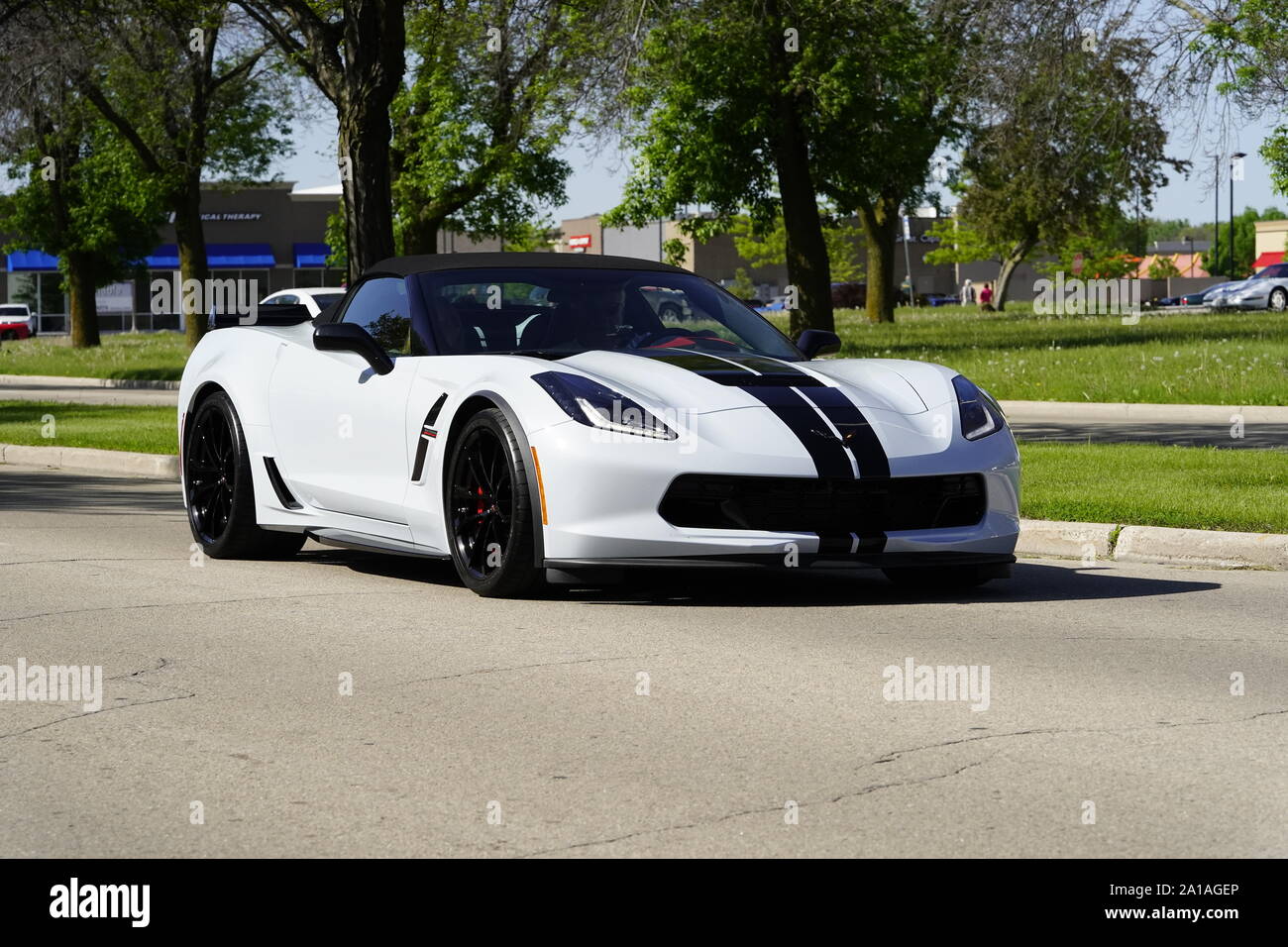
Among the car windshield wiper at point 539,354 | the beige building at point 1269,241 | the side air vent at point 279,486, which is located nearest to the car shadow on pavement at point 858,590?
the car windshield wiper at point 539,354

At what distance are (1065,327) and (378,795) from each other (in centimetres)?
3414

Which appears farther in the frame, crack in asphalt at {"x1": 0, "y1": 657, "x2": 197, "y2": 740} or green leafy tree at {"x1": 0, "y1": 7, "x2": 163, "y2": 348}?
green leafy tree at {"x1": 0, "y1": 7, "x2": 163, "y2": 348}

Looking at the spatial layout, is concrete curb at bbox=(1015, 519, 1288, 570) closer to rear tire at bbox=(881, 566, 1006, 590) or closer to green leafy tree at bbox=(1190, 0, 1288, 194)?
rear tire at bbox=(881, 566, 1006, 590)

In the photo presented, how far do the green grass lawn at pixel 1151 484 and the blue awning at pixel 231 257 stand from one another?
6694cm

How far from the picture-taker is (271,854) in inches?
159

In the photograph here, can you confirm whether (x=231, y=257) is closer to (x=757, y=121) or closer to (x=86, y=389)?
(x=86, y=389)

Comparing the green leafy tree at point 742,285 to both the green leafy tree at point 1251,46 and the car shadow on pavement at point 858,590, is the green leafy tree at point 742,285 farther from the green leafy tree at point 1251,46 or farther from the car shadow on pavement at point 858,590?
the car shadow on pavement at point 858,590

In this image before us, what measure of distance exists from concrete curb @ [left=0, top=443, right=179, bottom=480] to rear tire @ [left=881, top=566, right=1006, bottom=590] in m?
8.36

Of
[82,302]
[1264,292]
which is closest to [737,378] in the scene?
[82,302]

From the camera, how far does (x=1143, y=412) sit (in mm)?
20312

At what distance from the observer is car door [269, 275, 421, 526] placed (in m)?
8.20

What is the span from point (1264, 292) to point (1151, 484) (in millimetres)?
43577

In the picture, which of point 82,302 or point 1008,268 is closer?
point 82,302

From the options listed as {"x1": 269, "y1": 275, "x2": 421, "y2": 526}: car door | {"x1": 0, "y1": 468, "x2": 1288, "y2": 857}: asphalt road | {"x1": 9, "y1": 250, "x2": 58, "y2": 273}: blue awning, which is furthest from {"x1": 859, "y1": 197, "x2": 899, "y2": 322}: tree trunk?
{"x1": 9, "y1": 250, "x2": 58, "y2": 273}: blue awning
